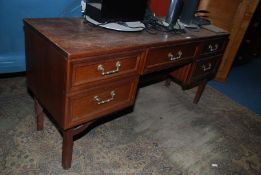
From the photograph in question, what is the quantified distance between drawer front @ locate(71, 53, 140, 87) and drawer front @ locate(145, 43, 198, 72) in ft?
0.38

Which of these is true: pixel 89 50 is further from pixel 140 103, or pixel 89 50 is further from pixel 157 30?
pixel 140 103

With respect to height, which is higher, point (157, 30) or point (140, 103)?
point (157, 30)

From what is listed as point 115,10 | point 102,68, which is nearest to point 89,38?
point 102,68

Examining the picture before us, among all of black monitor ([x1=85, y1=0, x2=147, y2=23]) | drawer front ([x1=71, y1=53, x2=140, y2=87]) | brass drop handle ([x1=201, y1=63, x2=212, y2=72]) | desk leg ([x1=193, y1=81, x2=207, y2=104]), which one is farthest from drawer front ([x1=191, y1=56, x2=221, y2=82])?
drawer front ([x1=71, y1=53, x2=140, y2=87])

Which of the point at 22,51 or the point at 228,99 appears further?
the point at 228,99

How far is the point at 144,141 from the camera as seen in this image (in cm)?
163

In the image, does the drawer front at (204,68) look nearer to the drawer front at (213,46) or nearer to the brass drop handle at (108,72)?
the drawer front at (213,46)

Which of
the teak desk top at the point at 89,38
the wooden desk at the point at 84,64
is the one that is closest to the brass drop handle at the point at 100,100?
the wooden desk at the point at 84,64

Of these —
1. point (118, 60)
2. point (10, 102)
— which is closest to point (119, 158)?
point (118, 60)

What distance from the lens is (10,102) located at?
172cm

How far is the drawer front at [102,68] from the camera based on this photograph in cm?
98

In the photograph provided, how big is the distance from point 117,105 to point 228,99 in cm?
158

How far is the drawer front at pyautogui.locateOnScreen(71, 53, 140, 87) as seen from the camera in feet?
3.23

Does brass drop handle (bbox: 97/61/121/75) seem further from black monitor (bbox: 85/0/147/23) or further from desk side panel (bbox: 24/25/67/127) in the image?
black monitor (bbox: 85/0/147/23)
